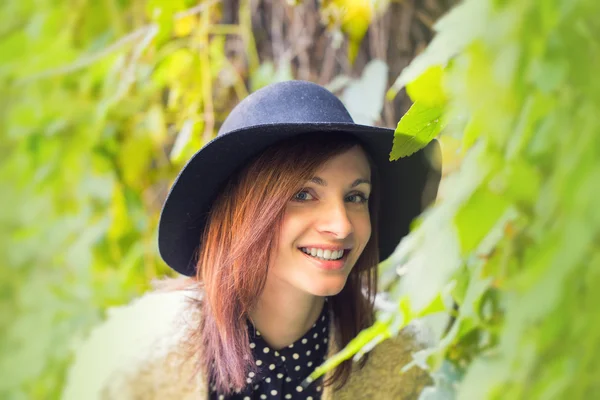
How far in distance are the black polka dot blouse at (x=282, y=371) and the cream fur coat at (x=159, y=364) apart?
0.12 feet

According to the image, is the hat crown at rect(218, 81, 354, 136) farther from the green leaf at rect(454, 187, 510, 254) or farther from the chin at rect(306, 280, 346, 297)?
the green leaf at rect(454, 187, 510, 254)

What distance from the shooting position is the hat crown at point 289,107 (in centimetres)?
100

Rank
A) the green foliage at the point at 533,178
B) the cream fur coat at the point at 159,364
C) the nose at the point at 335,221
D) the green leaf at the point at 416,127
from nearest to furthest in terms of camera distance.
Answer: the green foliage at the point at 533,178, the green leaf at the point at 416,127, the nose at the point at 335,221, the cream fur coat at the point at 159,364

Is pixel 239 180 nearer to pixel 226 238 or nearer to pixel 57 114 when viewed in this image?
pixel 226 238

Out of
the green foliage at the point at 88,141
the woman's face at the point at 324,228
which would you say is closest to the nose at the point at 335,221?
the woman's face at the point at 324,228

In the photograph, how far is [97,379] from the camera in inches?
41.9

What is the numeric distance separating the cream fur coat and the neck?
0.07 metres

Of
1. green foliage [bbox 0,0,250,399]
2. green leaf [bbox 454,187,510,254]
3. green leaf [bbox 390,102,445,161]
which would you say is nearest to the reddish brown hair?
green leaf [bbox 390,102,445,161]

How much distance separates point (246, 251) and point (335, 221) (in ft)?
0.48

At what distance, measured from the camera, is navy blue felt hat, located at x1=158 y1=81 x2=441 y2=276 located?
98cm

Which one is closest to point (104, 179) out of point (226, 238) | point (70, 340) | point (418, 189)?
point (70, 340)

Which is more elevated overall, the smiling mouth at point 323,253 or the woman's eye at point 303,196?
the woman's eye at point 303,196

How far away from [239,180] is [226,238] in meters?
0.09

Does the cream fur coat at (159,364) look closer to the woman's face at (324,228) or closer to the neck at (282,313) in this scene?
the neck at (282,313)
